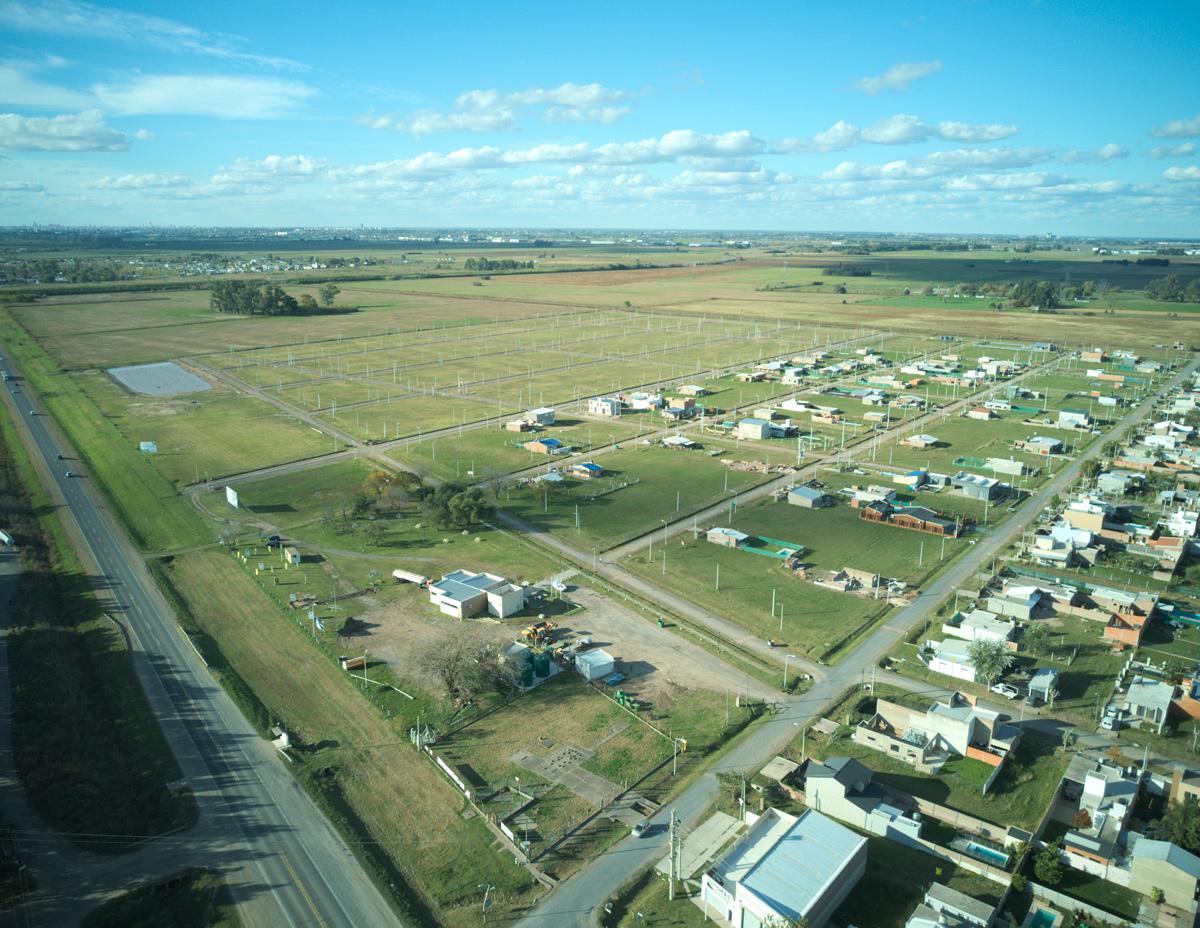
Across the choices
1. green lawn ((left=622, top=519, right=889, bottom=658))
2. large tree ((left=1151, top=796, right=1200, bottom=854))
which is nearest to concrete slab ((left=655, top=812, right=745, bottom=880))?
green lawn ((left=622, top=519, right=889, bottom=658))

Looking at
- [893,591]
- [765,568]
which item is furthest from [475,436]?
[893,591]

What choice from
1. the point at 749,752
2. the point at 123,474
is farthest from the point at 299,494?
the point at 749,752

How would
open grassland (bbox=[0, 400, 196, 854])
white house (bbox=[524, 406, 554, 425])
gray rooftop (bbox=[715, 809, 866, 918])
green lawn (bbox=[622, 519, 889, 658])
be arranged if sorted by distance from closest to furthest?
gray rooftop (bbox=[715, 809, 866, 918]) → open grassland (bbox=[0, 400, 196, 854]) → green lawn (bbox=[622, 519, 889, 658]) → white house (bbox=[524, 406, 554, 425])

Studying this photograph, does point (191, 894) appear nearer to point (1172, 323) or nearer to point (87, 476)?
point (87, 476)

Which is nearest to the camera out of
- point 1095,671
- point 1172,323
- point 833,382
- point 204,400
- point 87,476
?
point 1095,671

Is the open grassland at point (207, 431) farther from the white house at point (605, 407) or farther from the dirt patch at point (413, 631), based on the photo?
the dirt patch at point (413, 631)

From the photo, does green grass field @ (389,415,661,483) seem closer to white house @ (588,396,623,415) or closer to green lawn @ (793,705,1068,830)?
white house @ (588,396,623,415)

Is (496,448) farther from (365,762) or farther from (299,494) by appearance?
(365,762)
